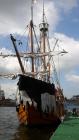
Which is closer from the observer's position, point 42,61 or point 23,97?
point 23,97

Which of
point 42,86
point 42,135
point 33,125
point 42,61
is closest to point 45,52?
point 42,61

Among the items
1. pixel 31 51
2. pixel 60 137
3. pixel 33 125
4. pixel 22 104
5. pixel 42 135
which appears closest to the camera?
pixel 60 137

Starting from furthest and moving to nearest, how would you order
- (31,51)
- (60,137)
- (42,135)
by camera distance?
(31,51), (42,135), (60,137)

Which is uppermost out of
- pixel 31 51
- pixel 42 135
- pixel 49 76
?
pixel 31 51

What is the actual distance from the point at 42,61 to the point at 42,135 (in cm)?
2618

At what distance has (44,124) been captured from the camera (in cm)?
4634

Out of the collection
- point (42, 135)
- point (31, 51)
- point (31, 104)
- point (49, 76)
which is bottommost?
point (42, 135)

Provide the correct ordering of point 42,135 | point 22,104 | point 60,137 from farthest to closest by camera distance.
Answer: point 22,104, point 42,135, point 60,137

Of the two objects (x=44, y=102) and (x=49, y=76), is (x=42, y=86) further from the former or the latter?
(x=49, y=76)

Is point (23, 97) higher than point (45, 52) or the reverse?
the reverse

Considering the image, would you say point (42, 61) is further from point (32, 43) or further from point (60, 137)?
point (60, 137)

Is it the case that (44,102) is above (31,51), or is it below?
below

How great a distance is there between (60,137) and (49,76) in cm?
3452

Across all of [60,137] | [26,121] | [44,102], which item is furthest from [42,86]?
[60,137]
